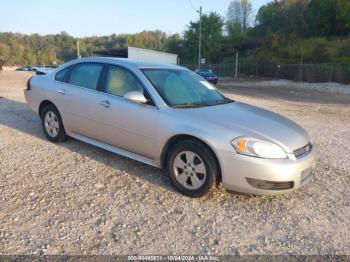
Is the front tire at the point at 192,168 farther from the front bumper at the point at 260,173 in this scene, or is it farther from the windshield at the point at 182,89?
the windshield at the point at 182,89

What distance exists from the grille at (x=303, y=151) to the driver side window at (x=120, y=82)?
2074 mm

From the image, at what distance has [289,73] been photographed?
36.9 metres

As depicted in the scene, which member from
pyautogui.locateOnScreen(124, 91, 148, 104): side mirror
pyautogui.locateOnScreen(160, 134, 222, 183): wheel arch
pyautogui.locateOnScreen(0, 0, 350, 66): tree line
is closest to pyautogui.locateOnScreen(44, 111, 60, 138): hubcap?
pyautogui.locateOnScreen(124, 91, 148, 104): side mirror

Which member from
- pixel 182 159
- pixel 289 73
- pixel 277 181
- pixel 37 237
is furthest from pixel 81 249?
pixel 289 73

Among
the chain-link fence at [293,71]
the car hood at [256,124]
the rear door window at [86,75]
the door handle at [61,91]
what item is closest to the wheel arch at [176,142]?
the car hood at [256,124]

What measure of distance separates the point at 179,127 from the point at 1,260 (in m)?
2.18

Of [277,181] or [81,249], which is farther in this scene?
[277,181]

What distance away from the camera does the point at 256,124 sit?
3854 mm

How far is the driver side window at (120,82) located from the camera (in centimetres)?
443

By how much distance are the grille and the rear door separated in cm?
274

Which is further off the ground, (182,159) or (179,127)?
(179,127)

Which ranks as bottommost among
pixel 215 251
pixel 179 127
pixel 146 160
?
pixel 215 251

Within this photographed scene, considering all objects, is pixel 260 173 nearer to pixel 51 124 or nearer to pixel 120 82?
pixel 120 82

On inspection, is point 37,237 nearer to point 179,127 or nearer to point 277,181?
point 179,127
